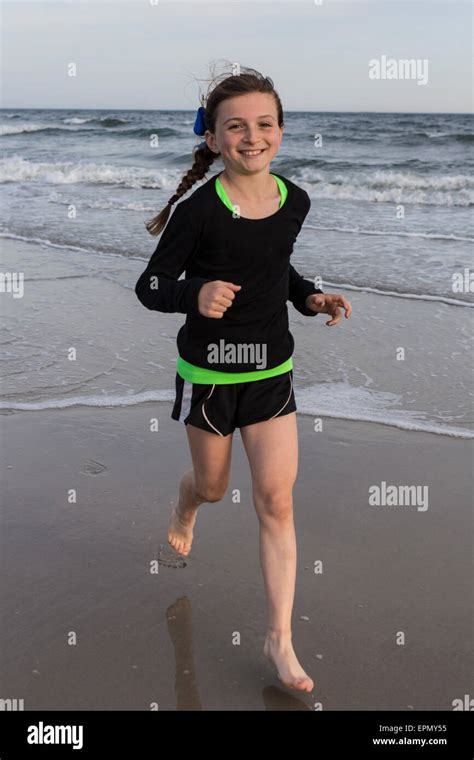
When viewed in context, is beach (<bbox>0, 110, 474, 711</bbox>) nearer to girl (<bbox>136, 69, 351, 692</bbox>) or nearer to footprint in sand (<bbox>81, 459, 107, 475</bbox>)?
footprint in sand (<bbox>81, 459, 107, 475</bbox>)

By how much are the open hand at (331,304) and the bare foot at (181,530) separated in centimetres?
95

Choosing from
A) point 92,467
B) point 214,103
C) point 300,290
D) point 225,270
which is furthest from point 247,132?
point 92,467

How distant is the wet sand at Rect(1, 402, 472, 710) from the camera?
9.43ft

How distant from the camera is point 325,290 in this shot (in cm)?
805

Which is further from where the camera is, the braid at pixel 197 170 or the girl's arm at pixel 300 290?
the girl's arm at pixel 300 290

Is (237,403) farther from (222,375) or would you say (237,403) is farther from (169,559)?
(169,559)

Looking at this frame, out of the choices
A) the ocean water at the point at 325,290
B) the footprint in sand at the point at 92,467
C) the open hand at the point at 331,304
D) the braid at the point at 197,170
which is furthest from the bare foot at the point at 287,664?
the ocean water at the point at 325,290

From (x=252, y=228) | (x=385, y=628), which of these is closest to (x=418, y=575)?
(x=385, y=628)

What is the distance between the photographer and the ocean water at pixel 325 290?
5.42 meters

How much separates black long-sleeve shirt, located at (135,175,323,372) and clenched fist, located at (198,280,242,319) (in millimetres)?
56

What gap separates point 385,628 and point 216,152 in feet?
5.74

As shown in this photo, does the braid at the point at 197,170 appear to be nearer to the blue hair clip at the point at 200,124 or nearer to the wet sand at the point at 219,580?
the blue hair clip at the point at 200,124

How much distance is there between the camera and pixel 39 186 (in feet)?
59.3

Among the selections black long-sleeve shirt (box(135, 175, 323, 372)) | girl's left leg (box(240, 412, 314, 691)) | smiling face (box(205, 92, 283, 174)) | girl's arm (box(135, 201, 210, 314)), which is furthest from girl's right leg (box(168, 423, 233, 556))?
smiling face (box(205, 92, 283, 174))
